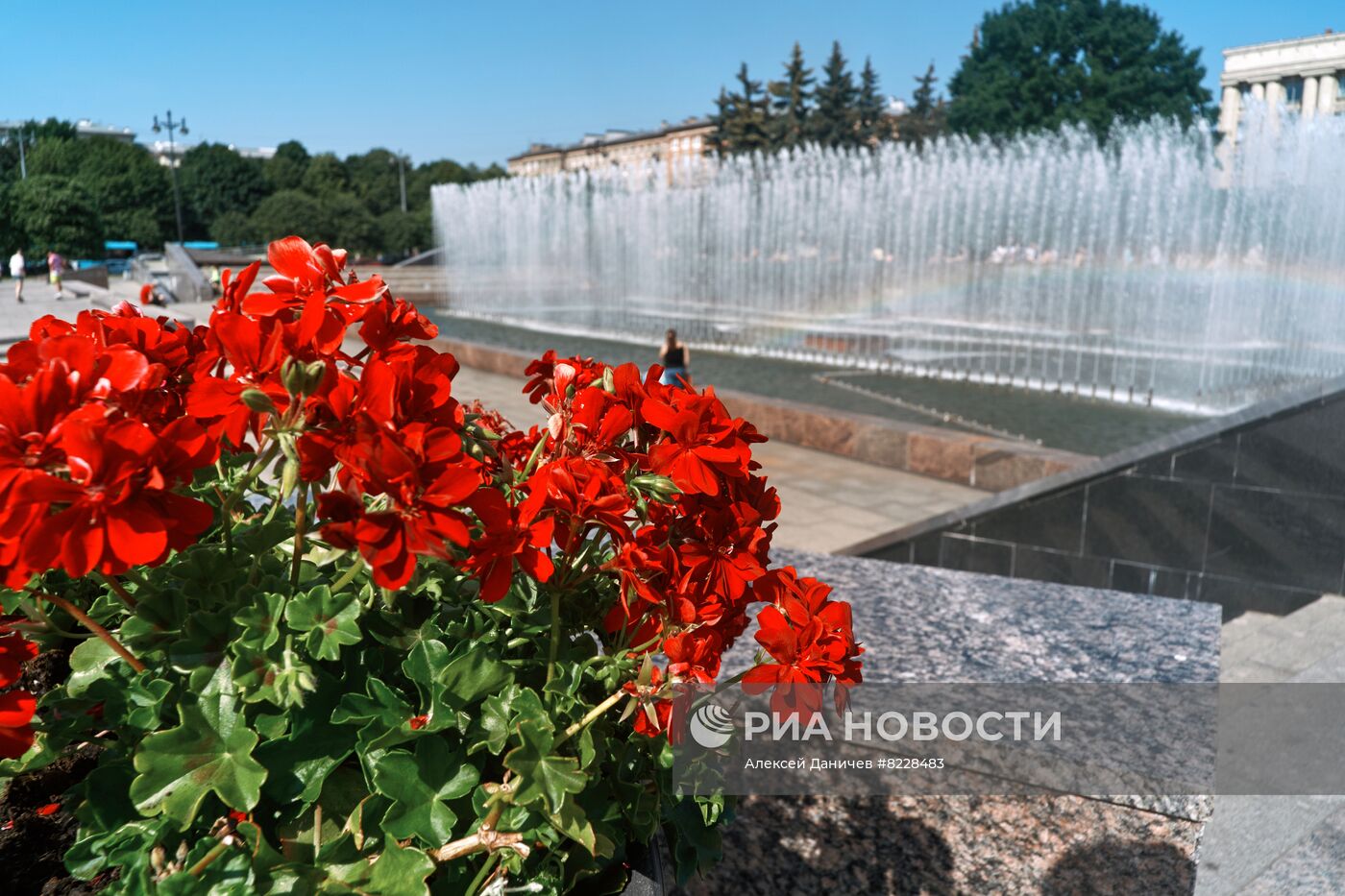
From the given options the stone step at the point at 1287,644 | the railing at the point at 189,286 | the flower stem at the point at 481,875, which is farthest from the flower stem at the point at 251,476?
the railing at the point at 189,286

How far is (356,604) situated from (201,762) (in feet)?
0.69

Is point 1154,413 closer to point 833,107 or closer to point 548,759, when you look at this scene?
point 548,759

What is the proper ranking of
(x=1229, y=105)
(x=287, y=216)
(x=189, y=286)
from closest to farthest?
(x=189, y=286) < (x=287, y=216) < (x=1229, y=105)

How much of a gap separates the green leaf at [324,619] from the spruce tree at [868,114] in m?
63.5

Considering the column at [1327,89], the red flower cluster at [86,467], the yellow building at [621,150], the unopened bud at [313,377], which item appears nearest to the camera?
the red flower cluster at [86,467]

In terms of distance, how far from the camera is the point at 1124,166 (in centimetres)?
1561

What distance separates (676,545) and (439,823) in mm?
381

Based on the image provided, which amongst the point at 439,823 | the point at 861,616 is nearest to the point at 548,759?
the point at 439,823

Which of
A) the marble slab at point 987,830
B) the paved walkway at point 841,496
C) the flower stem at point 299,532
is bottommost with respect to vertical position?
the paved walkway at point 841,496

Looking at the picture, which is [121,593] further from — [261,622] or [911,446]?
[911,446]

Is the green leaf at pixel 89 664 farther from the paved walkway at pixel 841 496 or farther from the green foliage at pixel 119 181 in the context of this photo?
the green foliage at pixel 119 181

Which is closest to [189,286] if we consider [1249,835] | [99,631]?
[1249,835]

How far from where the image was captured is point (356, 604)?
0.98 meters

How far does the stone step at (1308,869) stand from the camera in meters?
2.38
